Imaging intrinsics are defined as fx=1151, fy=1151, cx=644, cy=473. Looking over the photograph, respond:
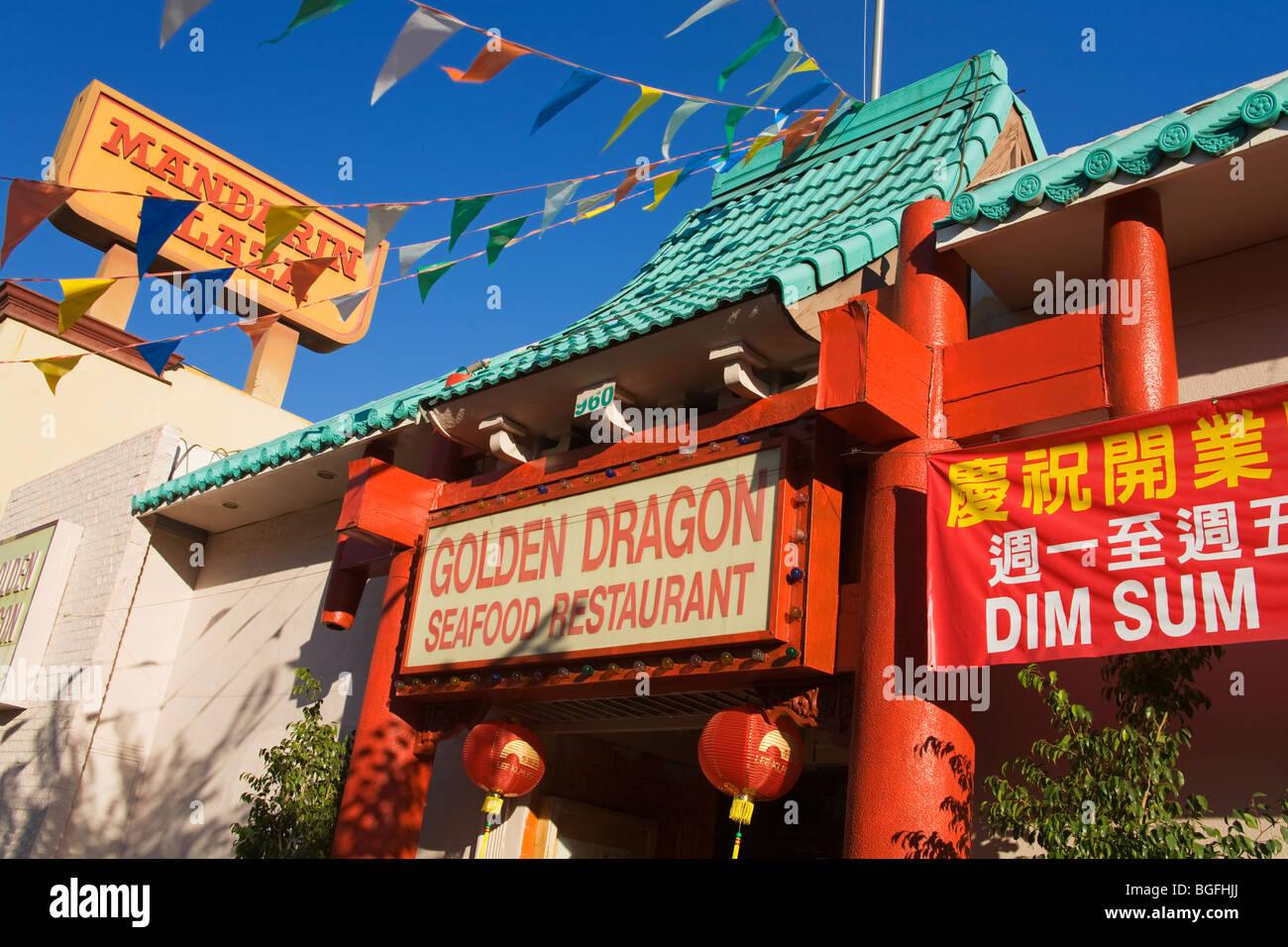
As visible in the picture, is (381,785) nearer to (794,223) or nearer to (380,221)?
(380,221)

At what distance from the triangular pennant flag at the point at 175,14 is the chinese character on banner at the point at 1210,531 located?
542cm

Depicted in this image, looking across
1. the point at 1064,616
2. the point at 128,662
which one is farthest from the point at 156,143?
the point at 1064,616

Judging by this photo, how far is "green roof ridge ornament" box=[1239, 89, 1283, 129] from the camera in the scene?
5461 mm

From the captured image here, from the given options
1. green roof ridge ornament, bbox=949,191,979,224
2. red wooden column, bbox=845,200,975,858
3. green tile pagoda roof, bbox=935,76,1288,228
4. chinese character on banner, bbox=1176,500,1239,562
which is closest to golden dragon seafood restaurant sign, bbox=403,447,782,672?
red wooden column, bbox=845,200,975,858

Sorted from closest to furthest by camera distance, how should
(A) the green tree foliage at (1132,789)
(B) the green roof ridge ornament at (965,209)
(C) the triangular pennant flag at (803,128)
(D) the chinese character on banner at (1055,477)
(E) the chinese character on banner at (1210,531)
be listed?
(A) the green tree foliage at (1132,789)
(E) the chinese character on banner at (1210,531)
(D) the chinese character on banner at (1055,477)
(B) the green roof ridge ornament at (965,209)
(C) the triangular pennant flag at (803,128)

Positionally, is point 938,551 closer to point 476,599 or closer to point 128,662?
point 476,599

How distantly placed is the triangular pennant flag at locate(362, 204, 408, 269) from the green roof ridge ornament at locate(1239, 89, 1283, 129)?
4.99 meters

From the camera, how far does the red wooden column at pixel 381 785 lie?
8.22 metres

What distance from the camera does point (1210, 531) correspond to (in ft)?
16.4

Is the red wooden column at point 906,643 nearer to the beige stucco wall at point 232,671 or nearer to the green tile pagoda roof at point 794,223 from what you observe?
the green tile pagoda roof at point 794,223

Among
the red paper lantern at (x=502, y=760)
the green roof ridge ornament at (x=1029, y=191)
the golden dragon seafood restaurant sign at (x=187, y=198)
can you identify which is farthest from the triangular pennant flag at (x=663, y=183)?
the golden dragon seafood restaurant sign at (x=187, y=198)

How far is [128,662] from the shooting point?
12055mm

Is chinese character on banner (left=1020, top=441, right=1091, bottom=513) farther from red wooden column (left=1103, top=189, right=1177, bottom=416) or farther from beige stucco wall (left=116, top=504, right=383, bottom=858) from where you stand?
beige stucco wall (left=116, top=504, right=383, bottom=858)
